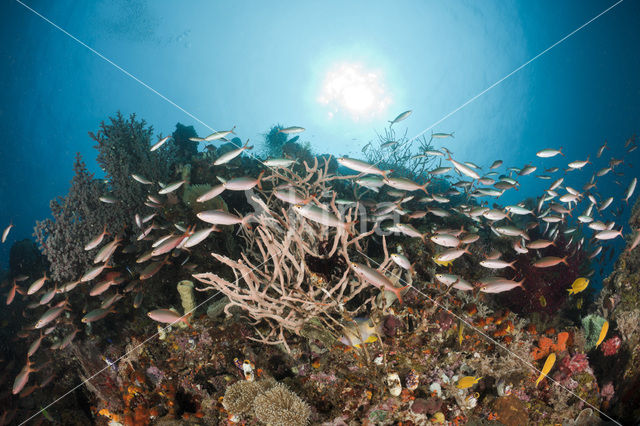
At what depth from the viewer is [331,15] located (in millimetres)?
56375

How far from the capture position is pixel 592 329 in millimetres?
4996

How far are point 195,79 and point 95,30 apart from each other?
22.0 metres

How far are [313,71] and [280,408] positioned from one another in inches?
2735

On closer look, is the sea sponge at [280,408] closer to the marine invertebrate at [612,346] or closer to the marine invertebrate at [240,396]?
the marine invertebrate at [240,396]

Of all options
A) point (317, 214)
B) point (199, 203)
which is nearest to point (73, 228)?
point (199, 203)

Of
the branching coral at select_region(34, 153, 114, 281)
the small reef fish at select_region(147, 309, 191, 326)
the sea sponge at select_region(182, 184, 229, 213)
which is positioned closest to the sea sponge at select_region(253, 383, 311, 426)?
the small reef fish at select_region(147, 309, 191, 326)

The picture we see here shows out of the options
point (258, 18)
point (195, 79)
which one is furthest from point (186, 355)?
point (195, 79)

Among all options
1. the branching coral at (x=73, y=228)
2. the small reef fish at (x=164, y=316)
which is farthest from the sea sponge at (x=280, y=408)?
the branching coral at (x=73, y=228)

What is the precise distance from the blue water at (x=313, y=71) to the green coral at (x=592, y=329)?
156 ft

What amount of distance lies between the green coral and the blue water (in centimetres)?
4757

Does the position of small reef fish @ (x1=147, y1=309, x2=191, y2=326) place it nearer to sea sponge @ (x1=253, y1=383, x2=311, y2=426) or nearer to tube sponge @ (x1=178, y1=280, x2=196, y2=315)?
tube sponge @ (x1=178, y1=280, x2=196, y2=315)

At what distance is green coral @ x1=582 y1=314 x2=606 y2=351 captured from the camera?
492 centimetres

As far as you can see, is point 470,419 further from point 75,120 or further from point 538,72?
point 75,120

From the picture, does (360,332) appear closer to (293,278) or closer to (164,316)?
(293,278)
